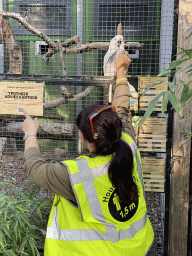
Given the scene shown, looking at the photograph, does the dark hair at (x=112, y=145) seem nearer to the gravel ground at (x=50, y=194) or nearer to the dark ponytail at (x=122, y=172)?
the dark ponytail at (x=122, y=172)

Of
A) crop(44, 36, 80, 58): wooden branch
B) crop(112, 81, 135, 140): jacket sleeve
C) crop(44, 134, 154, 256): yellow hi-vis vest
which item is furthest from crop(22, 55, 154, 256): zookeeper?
crop(44, 36, 80, 58): wooden branch

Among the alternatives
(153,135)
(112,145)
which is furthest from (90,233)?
(153,135)

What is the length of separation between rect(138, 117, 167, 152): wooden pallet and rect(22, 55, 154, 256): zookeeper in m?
1.03

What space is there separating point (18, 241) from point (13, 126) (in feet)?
5.29

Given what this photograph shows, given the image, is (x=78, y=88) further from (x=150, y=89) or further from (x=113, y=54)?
(x=150, y=89)

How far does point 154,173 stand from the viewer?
258 centimetres

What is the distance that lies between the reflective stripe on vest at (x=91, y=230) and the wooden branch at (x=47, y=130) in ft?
6.25

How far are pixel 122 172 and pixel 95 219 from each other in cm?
27

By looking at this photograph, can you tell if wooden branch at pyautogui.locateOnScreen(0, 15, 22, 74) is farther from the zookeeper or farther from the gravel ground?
the zookeeper

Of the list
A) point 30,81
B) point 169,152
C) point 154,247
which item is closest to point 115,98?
point 169,152

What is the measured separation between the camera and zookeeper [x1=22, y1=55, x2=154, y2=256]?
1.38 m

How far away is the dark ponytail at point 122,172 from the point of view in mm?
1372

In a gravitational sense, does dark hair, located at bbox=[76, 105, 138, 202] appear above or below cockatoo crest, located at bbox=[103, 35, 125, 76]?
below

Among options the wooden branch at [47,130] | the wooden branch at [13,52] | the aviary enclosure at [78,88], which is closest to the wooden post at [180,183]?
the aviary enclosure at [78,88]
